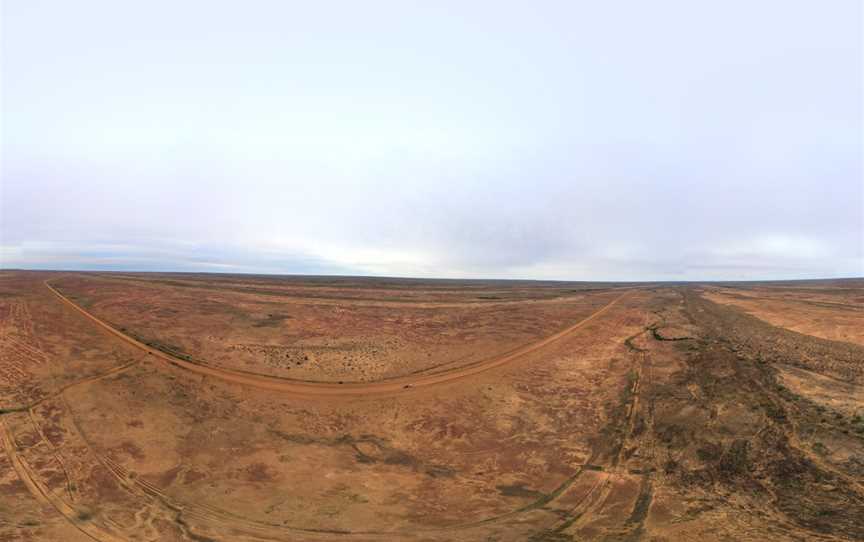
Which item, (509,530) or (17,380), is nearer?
(509,530)

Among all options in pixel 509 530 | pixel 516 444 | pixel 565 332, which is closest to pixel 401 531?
pixel 509 530

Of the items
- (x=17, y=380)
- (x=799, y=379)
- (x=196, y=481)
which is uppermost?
(x=799, y=379)

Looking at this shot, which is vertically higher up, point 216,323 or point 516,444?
point 216,323

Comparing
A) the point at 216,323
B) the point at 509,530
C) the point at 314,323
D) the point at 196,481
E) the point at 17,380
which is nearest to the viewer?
the point at 509,530

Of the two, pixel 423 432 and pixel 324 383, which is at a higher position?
pixel 324 383

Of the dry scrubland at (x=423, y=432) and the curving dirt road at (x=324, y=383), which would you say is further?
the curving dirt road at (x=324, y=383)

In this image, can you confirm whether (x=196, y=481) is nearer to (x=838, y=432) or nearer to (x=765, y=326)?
(x=838, y=432)

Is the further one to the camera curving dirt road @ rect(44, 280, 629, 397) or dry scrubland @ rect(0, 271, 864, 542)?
curving dirt road @ rect(44, 280, 629, 397)

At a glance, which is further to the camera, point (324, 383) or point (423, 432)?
point (324, 383)
